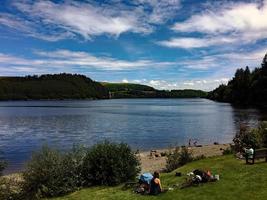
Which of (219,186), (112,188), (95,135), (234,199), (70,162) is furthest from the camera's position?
(95,135)

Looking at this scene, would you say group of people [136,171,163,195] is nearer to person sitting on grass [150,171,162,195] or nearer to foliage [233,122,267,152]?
person sitting on grass [150,171,162,195]

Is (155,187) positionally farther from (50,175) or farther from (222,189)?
(50,175)

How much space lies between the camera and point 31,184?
2352 centimetres

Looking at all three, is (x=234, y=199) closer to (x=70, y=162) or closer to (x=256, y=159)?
(x=256, y=159)

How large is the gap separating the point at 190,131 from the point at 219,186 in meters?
63.2

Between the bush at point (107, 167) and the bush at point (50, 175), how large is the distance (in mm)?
769

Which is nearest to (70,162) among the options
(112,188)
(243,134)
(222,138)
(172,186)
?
(112,188)

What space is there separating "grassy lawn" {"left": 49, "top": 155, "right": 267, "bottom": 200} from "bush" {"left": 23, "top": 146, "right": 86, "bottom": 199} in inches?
49.3

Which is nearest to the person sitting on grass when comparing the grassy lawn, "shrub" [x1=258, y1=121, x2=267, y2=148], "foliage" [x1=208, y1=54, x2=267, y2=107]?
the grassy lawn

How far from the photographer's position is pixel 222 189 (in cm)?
1920

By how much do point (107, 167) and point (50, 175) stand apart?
380cm

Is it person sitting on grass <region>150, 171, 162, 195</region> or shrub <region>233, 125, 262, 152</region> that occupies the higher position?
shrub <region>233, 125, 262, 152</region>

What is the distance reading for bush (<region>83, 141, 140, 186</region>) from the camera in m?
24.1

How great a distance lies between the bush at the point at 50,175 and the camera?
22.8 metres
